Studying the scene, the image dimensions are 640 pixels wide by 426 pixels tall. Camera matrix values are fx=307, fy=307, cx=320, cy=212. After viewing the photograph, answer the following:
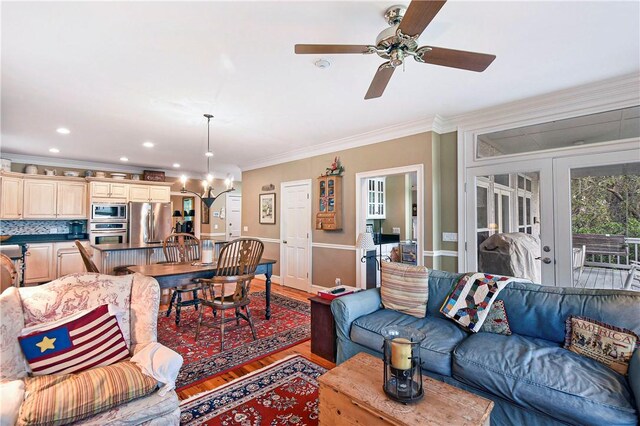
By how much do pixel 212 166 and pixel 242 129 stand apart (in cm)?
331

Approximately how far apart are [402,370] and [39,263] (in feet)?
23.2

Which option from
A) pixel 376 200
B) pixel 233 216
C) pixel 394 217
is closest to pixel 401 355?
pixel 376 200

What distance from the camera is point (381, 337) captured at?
2.27 m

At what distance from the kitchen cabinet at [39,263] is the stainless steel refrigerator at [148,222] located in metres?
1.36

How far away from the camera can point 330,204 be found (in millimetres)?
5000

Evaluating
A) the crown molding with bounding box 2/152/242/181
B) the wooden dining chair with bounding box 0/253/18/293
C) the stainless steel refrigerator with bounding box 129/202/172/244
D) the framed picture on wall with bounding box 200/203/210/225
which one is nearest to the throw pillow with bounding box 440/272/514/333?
the wooden dining chair with bounding box 0/253/18/293

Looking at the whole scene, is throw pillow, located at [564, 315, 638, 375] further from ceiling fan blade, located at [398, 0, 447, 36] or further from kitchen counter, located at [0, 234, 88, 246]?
kitchen counter, located at [0, 234, 88, 246]

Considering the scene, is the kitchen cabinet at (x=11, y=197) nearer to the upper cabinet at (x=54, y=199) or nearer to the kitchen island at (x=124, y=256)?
the upper cabinet at (x=54, y=199)

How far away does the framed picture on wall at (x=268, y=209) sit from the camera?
6.18 meters

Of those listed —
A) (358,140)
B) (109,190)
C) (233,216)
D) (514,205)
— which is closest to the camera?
(514,205)

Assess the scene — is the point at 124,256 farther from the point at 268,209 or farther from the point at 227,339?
the point at 268,209

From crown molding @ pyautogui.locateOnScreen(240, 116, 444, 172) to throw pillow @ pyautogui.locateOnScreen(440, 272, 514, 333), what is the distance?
2.18 meters

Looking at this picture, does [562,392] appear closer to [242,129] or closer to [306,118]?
[306,118]

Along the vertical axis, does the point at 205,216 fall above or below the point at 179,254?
above
